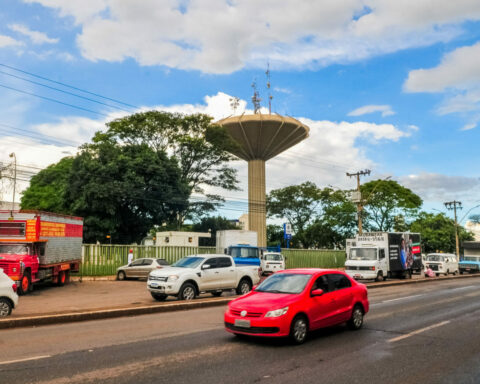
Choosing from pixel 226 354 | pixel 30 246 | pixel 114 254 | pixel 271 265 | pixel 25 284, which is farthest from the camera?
pixel 271 265

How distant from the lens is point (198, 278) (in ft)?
57.1

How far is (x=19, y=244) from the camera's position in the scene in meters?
20.3

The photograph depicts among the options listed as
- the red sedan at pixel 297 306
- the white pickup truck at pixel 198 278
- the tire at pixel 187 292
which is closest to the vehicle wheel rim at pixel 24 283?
the white pickup truck at pixel 198 278

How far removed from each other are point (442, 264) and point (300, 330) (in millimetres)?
36029

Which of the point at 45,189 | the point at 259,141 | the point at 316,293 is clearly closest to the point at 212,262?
the point at 316,293

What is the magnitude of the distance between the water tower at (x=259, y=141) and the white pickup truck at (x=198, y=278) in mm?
39815

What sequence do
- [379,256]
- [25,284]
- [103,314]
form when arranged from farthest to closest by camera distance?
[379,256], [25,284], [103,314]

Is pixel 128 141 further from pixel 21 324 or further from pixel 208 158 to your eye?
pixel 21 324

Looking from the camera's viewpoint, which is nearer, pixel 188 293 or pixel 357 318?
pixel 357 318

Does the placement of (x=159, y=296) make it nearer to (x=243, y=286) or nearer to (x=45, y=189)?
(x=243, y=286)

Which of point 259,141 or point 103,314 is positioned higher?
point 259,141

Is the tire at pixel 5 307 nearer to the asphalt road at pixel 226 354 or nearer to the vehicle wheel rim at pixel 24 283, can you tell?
the asphalt road at pixel 226 354

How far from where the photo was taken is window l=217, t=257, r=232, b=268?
18438 mm

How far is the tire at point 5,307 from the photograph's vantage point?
12156 millimetres
